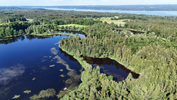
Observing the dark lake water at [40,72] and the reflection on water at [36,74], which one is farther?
the dark lake water at [40,72]

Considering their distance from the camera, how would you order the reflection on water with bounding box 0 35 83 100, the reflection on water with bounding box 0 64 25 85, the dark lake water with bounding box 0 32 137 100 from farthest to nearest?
the reflection on water with bounding box 0 64 25 85
the dark lake water with bounding box 0 32 137 100
the reflection on water with bounding box 0 35 83 100

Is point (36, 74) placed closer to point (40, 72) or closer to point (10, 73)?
point (40, 72)

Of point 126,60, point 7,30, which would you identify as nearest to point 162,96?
point 126,60

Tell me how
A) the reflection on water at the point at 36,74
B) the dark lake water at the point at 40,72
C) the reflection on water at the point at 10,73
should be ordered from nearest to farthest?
the reflection on water at the point at 36,74 → the dark lake water at the point at 40,72 → the reflection on water at the point at 10,73

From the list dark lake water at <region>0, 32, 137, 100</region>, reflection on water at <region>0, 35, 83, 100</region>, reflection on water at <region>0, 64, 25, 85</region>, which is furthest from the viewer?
reflection on water at <region>0, 64, 25, 85</region>

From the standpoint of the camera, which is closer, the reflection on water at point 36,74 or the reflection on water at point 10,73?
the reflection on water at point 36,74

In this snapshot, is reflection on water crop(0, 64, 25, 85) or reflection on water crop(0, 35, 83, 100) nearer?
reflection on water crop(0, 35, 83, 100)

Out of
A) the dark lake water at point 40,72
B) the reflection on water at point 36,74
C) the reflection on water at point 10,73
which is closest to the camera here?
the reflection on water at point 36,74

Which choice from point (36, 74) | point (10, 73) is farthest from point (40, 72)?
point (10, 73)

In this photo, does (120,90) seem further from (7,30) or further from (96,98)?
(7,30)
